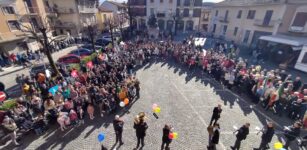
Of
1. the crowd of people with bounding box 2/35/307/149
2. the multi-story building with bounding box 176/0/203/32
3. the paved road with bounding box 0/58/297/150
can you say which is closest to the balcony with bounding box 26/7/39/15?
the crowd of people with bounding box 2/35/307/149

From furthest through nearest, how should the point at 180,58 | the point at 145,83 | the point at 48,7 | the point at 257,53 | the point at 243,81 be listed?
the point at 48,7 < the point at 257,53 < the point at 180,58 < the point at 145,83 < the point at 243,81

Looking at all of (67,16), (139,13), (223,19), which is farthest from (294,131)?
(139,13)

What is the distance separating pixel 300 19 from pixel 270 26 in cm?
347

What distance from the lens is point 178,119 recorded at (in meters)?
9.57

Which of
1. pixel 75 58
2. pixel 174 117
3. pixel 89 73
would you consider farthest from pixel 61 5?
pixel 174 117

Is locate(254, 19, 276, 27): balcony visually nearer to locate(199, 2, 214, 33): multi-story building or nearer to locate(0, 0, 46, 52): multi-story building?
locate(199, 2, 214, 33): multi-story building

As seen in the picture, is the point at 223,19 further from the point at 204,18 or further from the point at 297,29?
the point at 204,18

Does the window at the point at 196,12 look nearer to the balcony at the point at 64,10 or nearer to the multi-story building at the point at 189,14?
the multi-story building at the point at 189,14

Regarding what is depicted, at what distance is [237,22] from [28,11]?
34.8m

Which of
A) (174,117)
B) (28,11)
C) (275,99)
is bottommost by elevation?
(174,117)

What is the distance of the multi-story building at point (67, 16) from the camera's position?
31328 mm

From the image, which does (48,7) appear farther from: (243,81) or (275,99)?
(275,99)

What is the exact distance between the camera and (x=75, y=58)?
17344mm

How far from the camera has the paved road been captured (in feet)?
25.7
